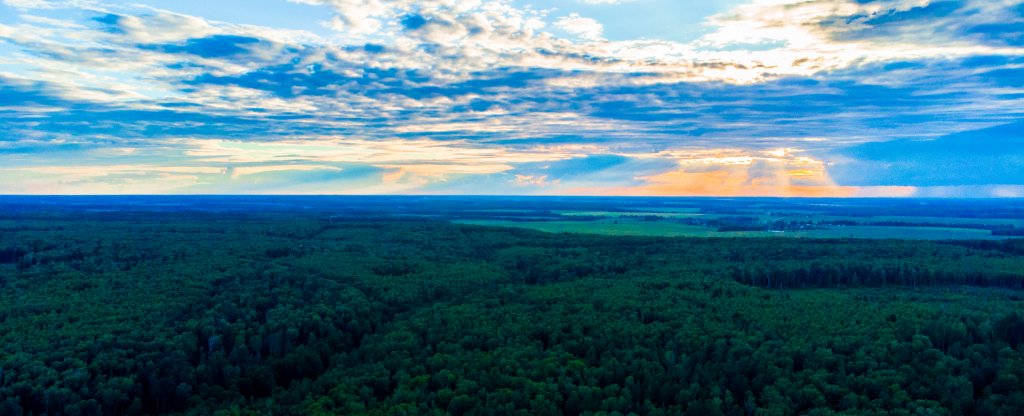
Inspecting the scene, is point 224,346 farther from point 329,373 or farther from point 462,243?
point 462,243

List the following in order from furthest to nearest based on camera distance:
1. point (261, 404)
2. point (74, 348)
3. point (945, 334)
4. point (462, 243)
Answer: point (462, 243) < point (945, 334) < point (74, 348) < point (261, 404)

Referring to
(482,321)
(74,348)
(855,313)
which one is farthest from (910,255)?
(74,348)

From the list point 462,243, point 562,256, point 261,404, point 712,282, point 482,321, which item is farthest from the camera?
point 462,243

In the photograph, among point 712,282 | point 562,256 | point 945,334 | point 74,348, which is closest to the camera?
point 74,348

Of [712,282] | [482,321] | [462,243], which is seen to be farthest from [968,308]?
[462,243]

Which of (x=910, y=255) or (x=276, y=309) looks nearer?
(x=276, y=309)

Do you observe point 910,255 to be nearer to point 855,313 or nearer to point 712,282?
point 712,282
